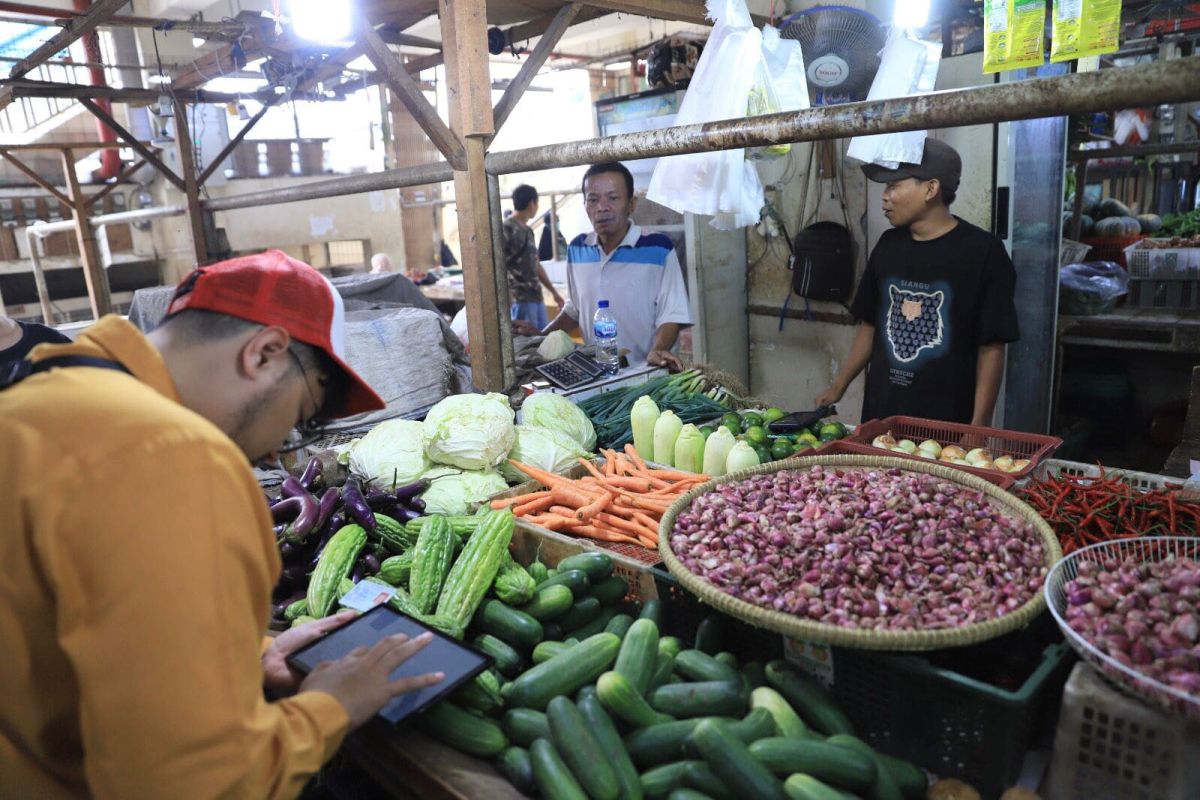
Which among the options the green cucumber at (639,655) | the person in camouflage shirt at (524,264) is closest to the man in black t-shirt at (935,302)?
the green cucumber at (639,655)

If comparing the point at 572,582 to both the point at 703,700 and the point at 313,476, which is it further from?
the point at 313,476

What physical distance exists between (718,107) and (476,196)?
4.28ft

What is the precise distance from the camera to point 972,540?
6.66ft

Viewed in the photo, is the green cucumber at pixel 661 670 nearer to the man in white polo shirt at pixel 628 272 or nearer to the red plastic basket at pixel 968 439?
the red plastic basket at pixel 968 439

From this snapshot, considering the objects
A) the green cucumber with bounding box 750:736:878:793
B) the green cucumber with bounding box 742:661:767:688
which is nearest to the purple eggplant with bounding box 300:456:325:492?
the green cucumber with bounding box 742:661:767:688

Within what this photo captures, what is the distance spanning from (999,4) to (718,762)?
2977 mm

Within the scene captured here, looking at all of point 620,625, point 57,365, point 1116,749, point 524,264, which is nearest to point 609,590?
point 620,625

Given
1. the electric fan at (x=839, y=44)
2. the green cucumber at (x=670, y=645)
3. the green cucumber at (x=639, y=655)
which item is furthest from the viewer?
the electric fan at (x=839, y=44)

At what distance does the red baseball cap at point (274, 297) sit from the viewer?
1439 millimetres

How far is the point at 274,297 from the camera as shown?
147 cm

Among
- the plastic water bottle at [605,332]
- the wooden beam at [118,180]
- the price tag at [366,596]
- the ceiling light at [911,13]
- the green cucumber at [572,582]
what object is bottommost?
the price tag at [366,596]

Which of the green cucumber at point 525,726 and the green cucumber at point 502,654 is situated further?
the green cucumber at point 502,654

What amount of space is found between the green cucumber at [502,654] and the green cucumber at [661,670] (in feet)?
1.25

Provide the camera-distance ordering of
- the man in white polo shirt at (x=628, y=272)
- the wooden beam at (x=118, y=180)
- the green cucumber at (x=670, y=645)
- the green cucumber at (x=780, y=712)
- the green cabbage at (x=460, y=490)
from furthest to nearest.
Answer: the wooden beam at (x=118, y=180) → the man in white polo shirt at (x=628, y=272) → the green cabbage at (x=460, y=490) → the green cucumber at (x=670, y=645) → the green cucumber at (x=780, y=712)
